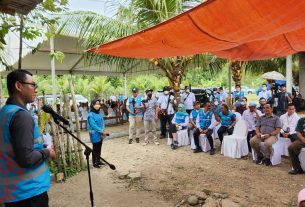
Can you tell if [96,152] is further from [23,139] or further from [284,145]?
[23,139]

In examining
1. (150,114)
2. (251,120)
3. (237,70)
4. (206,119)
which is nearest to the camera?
(251,120)

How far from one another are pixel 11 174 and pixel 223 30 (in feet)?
10.5

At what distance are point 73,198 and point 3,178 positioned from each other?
3277 mm

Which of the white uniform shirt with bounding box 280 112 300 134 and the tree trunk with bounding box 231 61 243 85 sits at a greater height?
the tree trunk with bounding box 231 61 243 85

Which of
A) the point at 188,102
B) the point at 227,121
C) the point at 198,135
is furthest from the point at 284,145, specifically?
the point at 188,102

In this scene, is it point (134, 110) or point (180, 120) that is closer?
point (180, 120)

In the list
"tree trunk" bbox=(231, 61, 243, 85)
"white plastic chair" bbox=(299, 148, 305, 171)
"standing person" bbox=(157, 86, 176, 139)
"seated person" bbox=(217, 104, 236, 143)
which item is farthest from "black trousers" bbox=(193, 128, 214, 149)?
"tree trunk" bbox=(231, 61, 243, 85)

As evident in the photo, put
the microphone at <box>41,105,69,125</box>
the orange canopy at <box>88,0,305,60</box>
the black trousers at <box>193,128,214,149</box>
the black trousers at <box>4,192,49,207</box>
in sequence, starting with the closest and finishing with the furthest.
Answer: the black trousers at <box>4,192,49,207</box>, the microphone at <box>41,105,69,125</box>, the orange canopy at <box>88,0,305,60</box>, the black trousers at <box>193,128,214,149</box>

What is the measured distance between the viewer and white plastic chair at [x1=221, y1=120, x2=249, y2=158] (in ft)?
24.1

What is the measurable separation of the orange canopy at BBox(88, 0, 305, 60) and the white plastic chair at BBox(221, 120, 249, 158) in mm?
2307

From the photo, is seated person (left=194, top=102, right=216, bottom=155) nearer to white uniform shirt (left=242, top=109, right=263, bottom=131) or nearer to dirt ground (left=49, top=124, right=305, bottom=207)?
dirt ground (left=49, top=124, right=305, bottom=207)

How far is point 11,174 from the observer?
2012 millimetres

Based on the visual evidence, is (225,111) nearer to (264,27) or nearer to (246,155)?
(246,155)

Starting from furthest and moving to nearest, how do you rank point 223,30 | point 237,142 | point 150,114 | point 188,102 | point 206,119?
point 188,102
point 150,114
point 206,119
point 237,142
point 223,30
